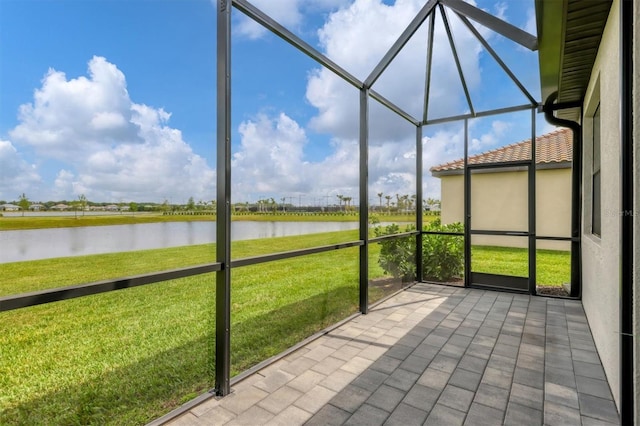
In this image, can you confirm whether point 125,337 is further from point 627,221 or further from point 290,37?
point 627,221

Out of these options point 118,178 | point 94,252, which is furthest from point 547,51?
point 94,252

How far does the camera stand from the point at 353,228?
442 cm

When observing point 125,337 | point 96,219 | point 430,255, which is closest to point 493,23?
point 430,255

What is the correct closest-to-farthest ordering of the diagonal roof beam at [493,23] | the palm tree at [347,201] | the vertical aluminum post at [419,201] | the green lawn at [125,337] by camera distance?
the green lawn at [125,337], the diagonal roof beam at [493,23], the palm tree at [347,201], the vertical aluminum post at [419,201]

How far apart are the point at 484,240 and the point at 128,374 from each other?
16.9 feet

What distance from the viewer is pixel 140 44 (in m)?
2.43

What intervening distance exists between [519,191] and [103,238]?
215 inches

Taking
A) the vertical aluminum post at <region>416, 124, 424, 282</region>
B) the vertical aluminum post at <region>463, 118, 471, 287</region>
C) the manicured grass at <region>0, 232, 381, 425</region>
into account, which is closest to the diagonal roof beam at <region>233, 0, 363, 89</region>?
the manicured grass at <region>0, 232, 381, 425</region>

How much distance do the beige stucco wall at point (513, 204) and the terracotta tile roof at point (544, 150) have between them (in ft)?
0.64

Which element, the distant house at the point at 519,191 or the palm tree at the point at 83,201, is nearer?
the palm tree at the point at 83,201

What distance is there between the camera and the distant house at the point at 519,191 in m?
4.92

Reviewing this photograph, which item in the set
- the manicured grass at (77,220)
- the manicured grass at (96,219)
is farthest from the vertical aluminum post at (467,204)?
the manicured grass at (77,220)

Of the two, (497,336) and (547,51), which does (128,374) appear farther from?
(547,51)

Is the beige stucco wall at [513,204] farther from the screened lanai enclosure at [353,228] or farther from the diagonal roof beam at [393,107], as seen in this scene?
the diagonal roof beam at [393,107]
